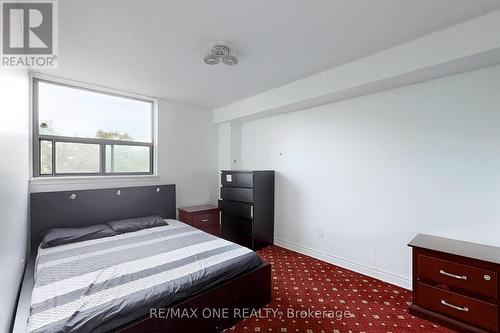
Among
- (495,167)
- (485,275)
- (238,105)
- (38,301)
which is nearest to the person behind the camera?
(38,301)

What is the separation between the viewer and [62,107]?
9.43 ft

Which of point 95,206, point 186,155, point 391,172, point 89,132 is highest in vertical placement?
point 89,132

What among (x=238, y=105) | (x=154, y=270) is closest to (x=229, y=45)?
(x=238, y=105)

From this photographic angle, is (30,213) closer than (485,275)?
No

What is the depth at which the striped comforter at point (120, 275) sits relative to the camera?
129cm

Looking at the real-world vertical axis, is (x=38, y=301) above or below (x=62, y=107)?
below

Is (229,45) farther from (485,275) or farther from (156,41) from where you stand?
(485,275)

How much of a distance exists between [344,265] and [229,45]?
2970 mm

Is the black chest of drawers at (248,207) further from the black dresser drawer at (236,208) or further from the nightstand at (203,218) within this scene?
the nightstand at (203,218)

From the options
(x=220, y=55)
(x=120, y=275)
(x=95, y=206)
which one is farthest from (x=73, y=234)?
(x=220, y=55)

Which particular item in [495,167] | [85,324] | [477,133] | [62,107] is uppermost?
[62,107]

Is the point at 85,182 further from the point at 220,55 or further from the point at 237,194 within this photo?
the point at 220,55

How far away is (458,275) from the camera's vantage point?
70.4 inches

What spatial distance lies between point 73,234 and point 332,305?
2.84 m
